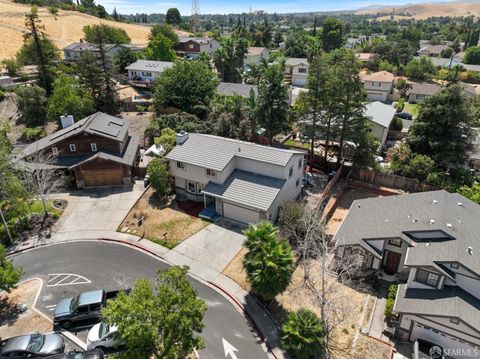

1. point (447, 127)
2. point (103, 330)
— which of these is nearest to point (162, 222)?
point (103, 330)

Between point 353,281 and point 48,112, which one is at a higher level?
point 48,112

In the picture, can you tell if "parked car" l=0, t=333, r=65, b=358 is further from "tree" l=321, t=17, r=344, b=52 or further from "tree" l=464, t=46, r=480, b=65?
"tree" l=464, t=46, r=480, b=65

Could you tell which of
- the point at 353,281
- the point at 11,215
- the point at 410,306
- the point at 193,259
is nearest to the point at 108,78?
the point at 11,215

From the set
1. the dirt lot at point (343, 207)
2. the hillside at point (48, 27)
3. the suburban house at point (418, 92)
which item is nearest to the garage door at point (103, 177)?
the dirt lot at point (343, 207)

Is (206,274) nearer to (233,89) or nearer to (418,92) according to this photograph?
(233,89)

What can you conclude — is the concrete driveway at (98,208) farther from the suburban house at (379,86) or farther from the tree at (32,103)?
the suburban house at (379,86)

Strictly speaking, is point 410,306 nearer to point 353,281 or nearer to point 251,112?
point 353,281

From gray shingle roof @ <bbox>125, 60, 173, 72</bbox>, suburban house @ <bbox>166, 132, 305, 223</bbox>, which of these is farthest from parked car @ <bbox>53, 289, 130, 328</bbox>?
gray shingle roof @ <bbox>125, 60, 173, 72</bbox>
